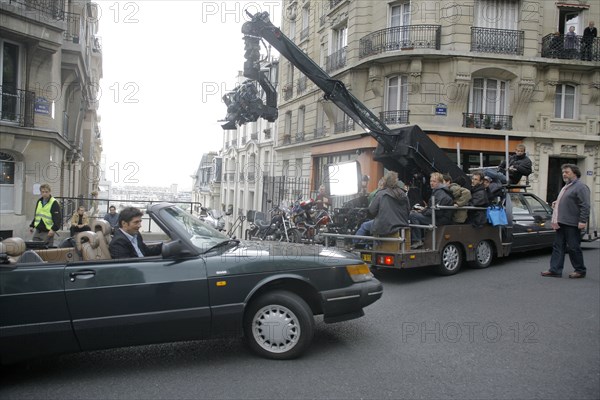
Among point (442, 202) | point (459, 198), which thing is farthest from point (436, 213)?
point (459, 198)

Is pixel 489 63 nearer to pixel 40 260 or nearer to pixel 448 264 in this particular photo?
pixel 448 264

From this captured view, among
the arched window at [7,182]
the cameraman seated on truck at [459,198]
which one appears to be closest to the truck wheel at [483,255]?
the cameraman seated on truck at [459,198]

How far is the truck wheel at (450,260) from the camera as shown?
890 cm

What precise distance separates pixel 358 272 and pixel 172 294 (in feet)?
6.28

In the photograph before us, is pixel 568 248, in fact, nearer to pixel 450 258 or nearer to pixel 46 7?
pixel 450 258

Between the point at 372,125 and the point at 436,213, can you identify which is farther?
the point at 372,125

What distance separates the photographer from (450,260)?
9031 mm

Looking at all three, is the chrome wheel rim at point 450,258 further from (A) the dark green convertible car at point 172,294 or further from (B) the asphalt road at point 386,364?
(A) the dark green convertible car at point 172,294

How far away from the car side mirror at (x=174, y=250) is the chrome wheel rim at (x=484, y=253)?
6.95 m

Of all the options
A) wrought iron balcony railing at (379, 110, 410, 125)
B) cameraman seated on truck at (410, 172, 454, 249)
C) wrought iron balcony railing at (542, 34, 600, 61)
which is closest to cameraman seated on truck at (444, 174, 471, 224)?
cameraman seated on truck at (410, 172, 454, 249)

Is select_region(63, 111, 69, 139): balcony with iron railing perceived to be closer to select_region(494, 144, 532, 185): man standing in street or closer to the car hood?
select_region(494, 144, 532, 185): man standing in street

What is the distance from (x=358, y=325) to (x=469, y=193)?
4.57m

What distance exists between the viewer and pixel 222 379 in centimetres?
415

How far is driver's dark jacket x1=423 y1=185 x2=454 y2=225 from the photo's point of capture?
8.77 m
